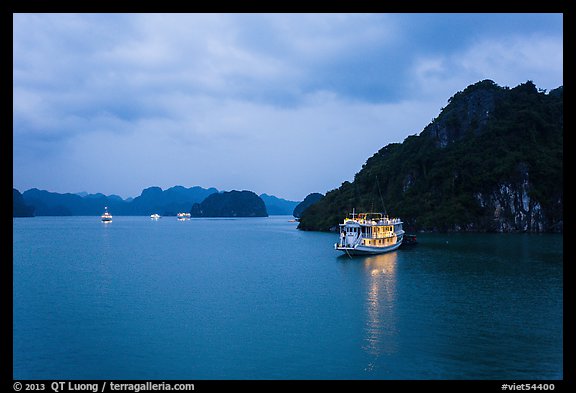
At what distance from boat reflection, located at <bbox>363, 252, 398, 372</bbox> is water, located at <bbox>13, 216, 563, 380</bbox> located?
128mm

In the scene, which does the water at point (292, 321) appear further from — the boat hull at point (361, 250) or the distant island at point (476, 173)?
the distant island at point (476, 173)

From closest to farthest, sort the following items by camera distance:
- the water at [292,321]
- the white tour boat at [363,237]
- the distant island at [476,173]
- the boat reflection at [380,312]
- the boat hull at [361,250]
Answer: the water at [292,321] < the boat reflection at [380,312] < the boat hull at [361,250] < the white tour boat at [363,237] < the distant island at [476,173]

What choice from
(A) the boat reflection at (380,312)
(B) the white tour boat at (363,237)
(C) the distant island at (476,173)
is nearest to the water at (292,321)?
(A) the boat reflection at (380,312)

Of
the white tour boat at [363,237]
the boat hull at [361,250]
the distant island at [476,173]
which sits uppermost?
the distant island at [476,173]

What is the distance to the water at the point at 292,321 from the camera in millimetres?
22172

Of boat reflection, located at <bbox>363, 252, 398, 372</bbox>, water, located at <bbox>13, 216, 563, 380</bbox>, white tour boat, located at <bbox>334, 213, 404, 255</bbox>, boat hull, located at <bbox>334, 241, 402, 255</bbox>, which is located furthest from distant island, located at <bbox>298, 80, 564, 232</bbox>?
boat reflection, located at <bbox>363, 252, 398, 372</bbox>

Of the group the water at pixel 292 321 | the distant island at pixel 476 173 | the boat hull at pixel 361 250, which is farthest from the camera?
the distant island at pixel 476 173

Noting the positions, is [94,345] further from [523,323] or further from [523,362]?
[523,323]

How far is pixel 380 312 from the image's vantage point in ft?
107

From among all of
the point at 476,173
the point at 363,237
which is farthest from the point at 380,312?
the point at 476,173

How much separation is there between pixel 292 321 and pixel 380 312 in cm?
711

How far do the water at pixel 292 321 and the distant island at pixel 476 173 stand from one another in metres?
76.8

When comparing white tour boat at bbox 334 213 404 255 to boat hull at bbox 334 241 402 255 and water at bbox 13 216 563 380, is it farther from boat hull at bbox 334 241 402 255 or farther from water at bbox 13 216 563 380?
water at bbox 13 216 563 380
